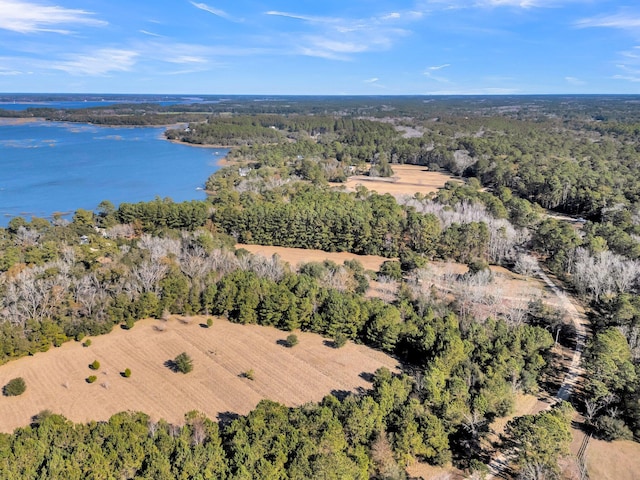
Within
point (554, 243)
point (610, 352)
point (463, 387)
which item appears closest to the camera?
point (463, 387)

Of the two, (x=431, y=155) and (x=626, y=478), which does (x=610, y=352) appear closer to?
(x=626, y=478)

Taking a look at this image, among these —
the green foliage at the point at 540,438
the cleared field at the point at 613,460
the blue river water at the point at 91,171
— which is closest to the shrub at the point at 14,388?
the green foliage at the point at 540,438

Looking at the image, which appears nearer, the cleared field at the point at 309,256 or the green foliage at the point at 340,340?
the green foliage at the point at 340,340

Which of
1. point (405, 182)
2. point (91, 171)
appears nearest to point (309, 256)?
point (405, 182)

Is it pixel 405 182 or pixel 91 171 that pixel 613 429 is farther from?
pixel 91 171

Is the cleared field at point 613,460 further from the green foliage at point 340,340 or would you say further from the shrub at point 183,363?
the shrub at point 183,363

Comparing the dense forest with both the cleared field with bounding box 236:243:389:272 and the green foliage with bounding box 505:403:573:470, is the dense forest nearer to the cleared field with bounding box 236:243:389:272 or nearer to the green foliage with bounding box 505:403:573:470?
the green foliage with bounding box 505:403:573:470

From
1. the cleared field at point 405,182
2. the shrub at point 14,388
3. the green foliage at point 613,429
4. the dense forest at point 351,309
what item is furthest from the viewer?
the cleared field at point 405,182

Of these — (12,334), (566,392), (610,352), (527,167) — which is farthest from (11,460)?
(527,167)
